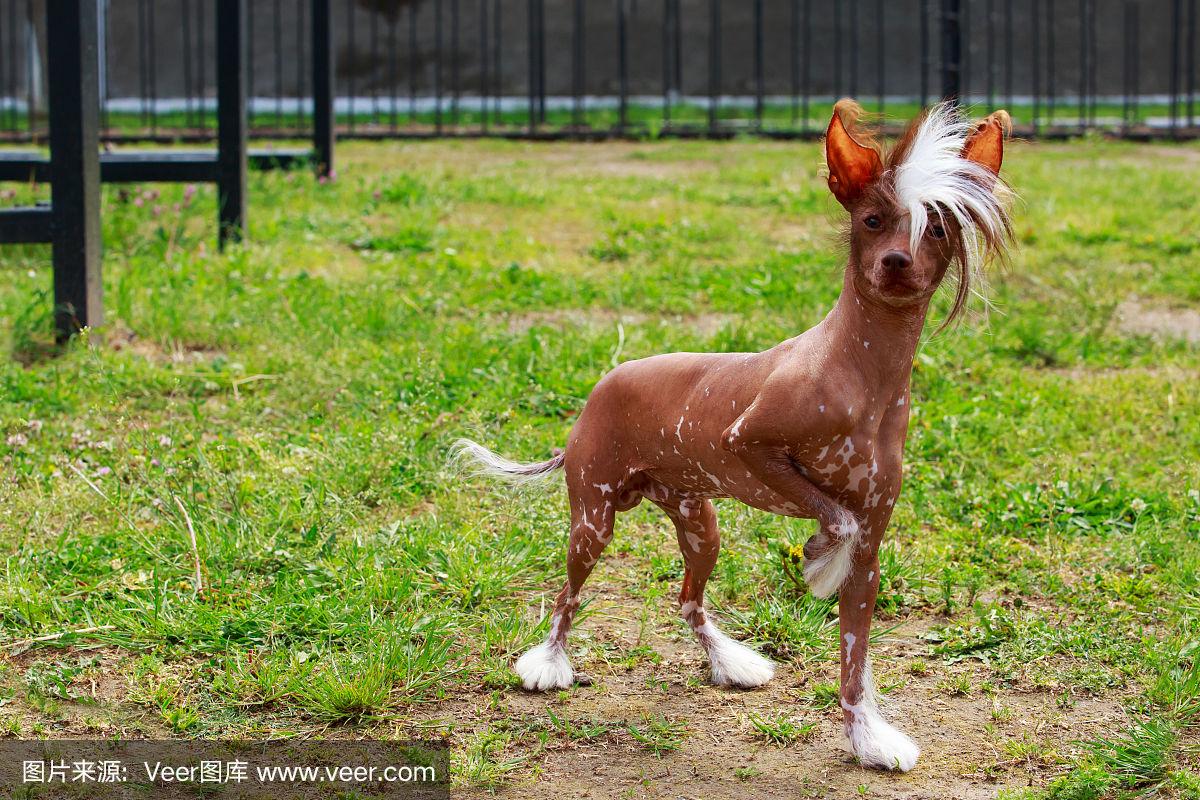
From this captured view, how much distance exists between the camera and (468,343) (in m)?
6.38

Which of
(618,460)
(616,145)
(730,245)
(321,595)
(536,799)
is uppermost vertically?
(616,145)

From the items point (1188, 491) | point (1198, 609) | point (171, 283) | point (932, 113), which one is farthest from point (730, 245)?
point (932, 113)

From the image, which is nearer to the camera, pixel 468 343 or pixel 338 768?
pixel 338 768

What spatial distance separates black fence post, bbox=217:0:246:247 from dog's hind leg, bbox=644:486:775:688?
520cm

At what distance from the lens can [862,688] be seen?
130 inches

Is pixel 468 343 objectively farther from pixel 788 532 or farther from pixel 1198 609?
pixel 1198 609

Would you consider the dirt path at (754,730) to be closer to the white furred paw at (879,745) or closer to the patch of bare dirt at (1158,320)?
the white furred paw at (879,745)

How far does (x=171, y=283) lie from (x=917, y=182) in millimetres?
5304

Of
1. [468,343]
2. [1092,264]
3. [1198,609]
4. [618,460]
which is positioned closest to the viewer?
[618,460]

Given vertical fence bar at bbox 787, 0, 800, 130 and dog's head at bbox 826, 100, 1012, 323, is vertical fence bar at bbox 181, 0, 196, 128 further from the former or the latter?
dog's head at bbox 826, 100, 1012, 323

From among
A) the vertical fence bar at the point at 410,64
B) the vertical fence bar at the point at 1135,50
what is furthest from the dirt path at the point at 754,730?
the vertical fence bar at the point at 1135,50

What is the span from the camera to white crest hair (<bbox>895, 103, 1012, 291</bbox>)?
2912mm

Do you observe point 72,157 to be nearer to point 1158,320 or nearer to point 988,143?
point 988,143

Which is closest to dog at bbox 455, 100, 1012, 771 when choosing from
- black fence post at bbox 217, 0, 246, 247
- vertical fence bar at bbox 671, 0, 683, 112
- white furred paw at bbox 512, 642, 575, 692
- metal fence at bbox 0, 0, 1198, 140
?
white furred paw at bbox 512, 642, 575, 692
